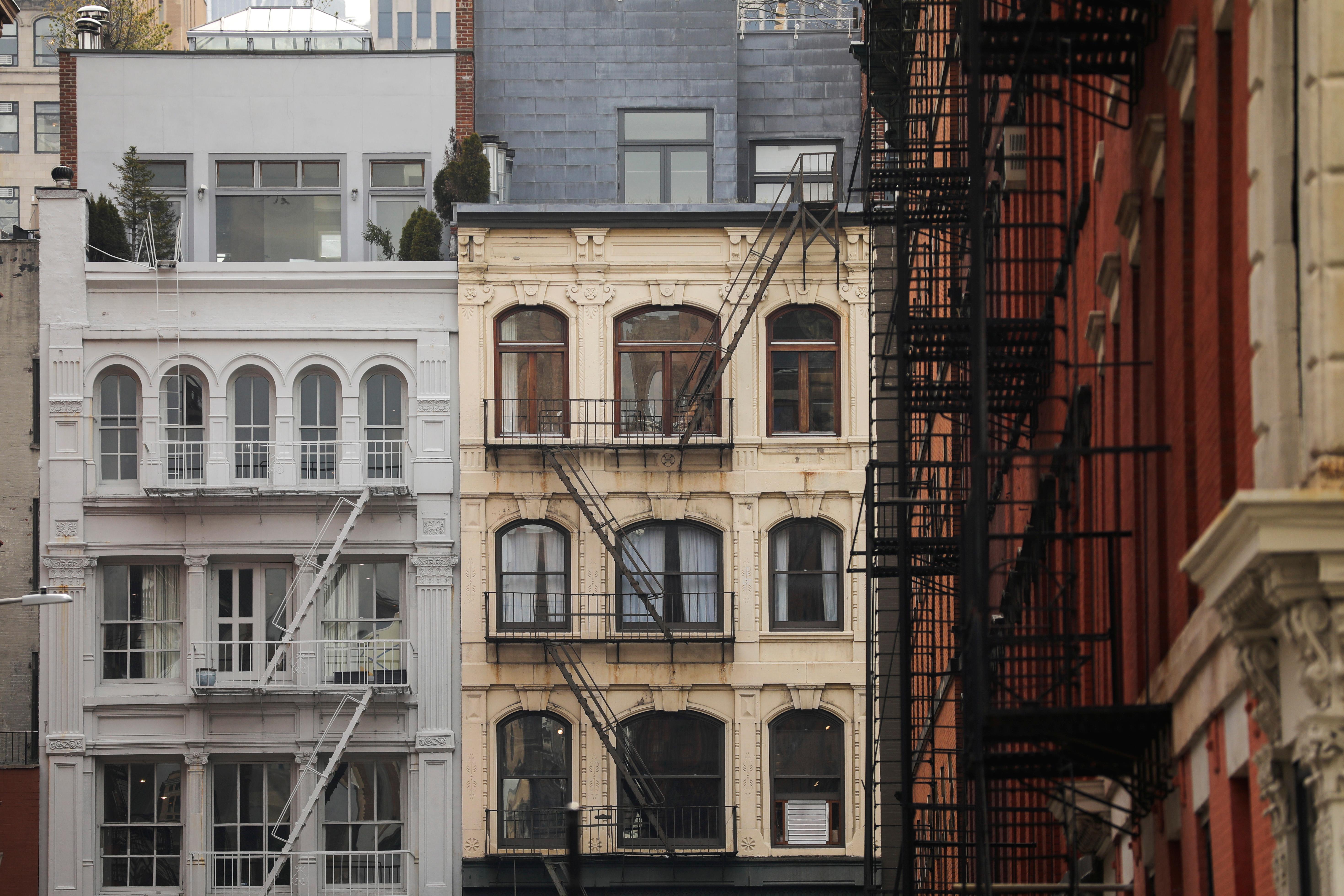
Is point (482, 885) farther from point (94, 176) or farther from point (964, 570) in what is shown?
point (964, 570)

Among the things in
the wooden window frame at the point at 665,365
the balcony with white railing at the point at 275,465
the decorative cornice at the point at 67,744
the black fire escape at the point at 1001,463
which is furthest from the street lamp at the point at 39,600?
the wooden window frame at the point at 665,365

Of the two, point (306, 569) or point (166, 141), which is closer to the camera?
point (306, 569)

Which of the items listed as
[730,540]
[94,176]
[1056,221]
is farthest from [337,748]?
[1056,221]

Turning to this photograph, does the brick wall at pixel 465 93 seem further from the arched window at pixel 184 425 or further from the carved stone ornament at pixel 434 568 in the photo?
the carved stone ornament at pixel 434 568

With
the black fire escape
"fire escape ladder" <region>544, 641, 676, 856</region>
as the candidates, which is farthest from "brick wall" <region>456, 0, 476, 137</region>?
the black fire escape

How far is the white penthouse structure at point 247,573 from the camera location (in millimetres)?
36719

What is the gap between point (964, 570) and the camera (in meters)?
14.5

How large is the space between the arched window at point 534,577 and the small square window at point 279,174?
8817 millimetres

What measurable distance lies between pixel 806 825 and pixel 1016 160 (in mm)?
19617

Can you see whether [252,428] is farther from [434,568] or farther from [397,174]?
[397,174]

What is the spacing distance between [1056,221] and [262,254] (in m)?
24.8

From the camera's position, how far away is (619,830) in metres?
36.4

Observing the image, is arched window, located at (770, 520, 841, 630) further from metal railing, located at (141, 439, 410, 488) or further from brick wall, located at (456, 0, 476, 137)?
brick wall, located at (456, 0, 476, 137)

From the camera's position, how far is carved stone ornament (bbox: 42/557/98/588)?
3716cm
